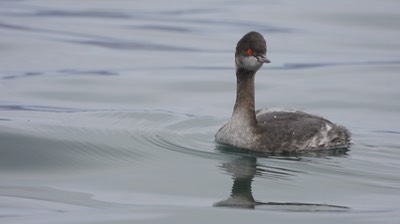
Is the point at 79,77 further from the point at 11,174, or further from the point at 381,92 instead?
the point at 11,174

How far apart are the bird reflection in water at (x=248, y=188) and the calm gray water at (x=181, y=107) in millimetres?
24

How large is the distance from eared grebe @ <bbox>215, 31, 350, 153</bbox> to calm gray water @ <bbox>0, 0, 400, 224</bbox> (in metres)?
0.26

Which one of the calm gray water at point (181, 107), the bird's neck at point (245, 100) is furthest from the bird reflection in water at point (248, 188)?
the bird's neck at point (245, 100)

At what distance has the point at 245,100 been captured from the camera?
45.6 feet

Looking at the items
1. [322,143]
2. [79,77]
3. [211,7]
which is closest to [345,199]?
[322,143]

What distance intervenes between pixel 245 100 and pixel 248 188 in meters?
2.15

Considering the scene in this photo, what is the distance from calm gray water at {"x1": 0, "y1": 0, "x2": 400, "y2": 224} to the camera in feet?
36.8

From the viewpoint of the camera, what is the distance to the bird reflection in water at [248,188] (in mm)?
11071

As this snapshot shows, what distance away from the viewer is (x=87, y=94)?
58.9 ft

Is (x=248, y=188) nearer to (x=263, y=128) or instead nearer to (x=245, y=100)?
(x=263, y=128)

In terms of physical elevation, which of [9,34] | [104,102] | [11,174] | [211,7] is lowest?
[11,174]

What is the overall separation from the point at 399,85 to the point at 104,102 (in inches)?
207

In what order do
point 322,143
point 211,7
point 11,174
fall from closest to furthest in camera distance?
1. point 11,174
2. point 322,143
3. point 211,7

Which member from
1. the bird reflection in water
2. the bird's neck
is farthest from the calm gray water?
the bird's neck
